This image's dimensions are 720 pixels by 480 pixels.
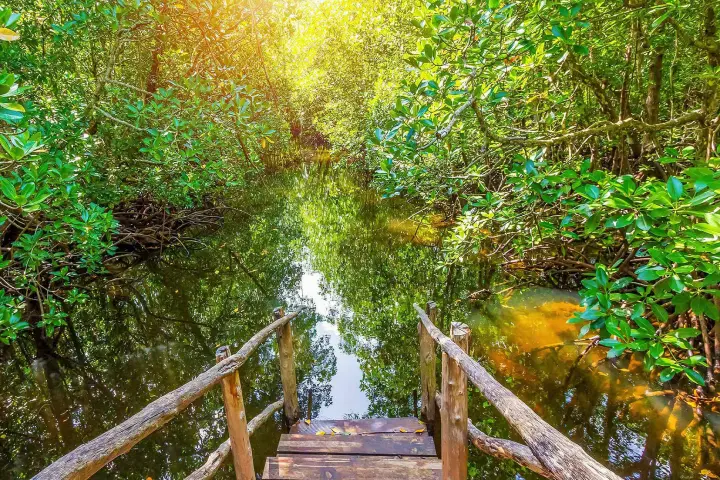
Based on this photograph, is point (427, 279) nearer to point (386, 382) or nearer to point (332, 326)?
point (332, 326)

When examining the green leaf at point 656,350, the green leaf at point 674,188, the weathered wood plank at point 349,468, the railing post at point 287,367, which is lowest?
the weathered wood plank at point 349,468

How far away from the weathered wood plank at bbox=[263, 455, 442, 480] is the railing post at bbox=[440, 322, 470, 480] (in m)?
0.83

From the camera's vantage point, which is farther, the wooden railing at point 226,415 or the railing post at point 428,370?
the railing post at point 428,370

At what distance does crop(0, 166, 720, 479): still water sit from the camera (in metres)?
4.34

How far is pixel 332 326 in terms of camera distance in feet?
25.8

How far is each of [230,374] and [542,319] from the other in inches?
240

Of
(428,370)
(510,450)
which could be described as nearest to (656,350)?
(510,450)

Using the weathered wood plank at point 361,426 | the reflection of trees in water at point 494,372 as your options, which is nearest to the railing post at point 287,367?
the weathered wood plank at point 361,426

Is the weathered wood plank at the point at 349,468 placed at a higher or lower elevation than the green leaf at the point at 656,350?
lower

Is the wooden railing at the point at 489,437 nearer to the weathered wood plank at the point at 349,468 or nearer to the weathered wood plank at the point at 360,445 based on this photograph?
the weathered wood plank at the point at 349,468

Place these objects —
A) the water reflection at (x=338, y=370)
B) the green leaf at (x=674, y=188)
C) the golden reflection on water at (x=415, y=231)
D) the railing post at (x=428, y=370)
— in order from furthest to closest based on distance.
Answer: the golden reflection on water at (x=415, y=231)
the water reflection at (x=338, y=370)
the railing post at (x=428, y=370)
the green leaf at (x=674, y=188)

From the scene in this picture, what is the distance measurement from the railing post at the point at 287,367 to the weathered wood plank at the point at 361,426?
0.61ft

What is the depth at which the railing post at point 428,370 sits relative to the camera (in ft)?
13.9

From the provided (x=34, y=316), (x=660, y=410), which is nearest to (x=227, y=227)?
(x=34, y=316)
